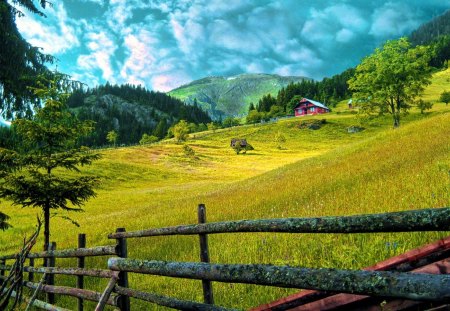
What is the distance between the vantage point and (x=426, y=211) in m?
2.19

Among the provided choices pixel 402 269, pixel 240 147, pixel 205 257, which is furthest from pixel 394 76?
pixel 240 147

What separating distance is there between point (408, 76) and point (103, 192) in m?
38.8

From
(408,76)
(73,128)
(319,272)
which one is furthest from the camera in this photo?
(408,76)

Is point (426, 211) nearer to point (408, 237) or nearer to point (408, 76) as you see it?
Answer: point (408, 237)

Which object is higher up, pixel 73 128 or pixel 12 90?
pixel 12 90

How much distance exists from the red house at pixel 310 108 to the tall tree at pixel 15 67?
14028 cm

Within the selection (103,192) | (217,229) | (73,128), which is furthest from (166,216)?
(103,192)

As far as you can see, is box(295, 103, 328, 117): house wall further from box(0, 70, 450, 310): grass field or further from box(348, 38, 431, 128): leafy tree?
box(0, 70, 450, 310): grass field

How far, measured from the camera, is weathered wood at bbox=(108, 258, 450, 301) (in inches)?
79.4

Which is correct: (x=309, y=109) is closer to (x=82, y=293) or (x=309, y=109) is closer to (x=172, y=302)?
(x=82, y=293)

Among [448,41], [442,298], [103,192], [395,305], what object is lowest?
[395,305]

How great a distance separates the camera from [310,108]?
5842 inches

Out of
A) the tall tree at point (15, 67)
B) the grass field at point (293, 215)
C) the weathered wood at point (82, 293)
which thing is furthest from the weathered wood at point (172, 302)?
the tall tree at point (15, 67)

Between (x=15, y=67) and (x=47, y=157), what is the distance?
12.5 ft
